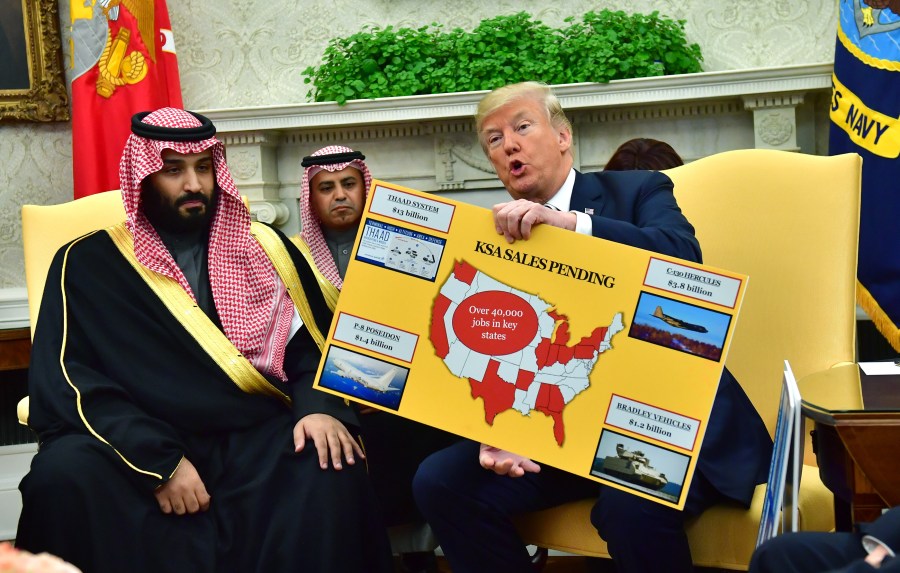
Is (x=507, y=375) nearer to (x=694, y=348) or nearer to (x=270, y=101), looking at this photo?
(x=694, y=348)

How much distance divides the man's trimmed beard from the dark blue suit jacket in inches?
42.1

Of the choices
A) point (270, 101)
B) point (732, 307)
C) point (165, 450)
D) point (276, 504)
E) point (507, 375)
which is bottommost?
point (276, 504)

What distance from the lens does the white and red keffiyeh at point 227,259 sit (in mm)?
2877

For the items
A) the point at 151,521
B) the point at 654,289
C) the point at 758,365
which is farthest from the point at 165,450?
the point at 758,365

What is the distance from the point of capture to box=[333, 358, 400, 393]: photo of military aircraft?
2.29m

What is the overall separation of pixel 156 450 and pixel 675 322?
130cm

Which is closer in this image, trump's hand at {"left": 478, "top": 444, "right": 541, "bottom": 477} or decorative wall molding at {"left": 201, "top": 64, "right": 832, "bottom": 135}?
trump's hand at {"left": 478, "top": 444, "right": 541, "bottom": 477}

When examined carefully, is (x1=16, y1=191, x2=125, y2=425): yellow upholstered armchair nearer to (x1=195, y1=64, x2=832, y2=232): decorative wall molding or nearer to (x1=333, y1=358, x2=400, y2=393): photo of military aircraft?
(x1=333, y1=358, x2=400, y2=393): photo of military aircraft

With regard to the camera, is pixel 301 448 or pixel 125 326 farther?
pixel 125 326

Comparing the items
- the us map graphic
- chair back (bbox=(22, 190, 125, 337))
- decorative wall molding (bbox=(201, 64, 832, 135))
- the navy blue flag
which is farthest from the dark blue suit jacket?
decorative wall molding (bbox=(201, 64, 832, 135))

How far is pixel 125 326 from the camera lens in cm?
283

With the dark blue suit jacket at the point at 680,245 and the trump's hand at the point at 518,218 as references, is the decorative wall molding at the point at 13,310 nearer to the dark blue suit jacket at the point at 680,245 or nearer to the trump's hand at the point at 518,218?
the dark blue suit jacket at the point at 680,245

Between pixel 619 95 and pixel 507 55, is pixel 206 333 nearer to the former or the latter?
pixel 507 55

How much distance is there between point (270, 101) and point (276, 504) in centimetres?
374
